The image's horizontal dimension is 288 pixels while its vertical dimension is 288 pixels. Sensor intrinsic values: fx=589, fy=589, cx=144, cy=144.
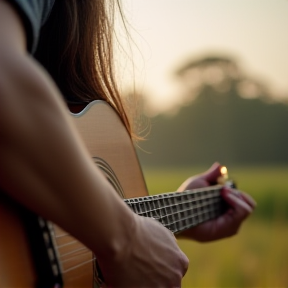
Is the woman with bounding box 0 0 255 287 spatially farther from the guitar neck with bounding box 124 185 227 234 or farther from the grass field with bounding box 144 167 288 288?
the grass field with bounding box 144 167 288 288

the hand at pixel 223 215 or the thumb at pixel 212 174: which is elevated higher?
the thumb at pixel 212 174

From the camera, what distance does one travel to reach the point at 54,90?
593 millimetres

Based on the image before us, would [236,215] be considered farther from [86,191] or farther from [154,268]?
[86,191]

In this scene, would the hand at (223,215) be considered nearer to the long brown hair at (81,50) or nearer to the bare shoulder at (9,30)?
the long brown hair at (81,50)

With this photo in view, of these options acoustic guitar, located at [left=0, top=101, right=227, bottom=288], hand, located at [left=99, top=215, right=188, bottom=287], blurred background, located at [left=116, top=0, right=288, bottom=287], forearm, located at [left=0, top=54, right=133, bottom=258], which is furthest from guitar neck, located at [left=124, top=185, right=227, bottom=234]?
blurred background, located at [left=116, top=0, right=288, bottom=287]

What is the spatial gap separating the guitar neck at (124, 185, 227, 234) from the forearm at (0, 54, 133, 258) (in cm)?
28

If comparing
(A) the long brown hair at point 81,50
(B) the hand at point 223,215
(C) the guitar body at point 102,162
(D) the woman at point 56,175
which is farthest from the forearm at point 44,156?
(B) the hand at point 223,215

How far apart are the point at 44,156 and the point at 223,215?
1.04 metres

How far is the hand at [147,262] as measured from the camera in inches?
27.8

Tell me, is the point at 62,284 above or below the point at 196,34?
above

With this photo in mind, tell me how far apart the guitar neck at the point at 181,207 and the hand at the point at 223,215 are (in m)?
0.02

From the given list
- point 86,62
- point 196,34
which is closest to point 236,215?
point 86,62

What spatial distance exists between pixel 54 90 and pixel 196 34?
271 cm

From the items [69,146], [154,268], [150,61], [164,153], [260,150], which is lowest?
[260,150]
